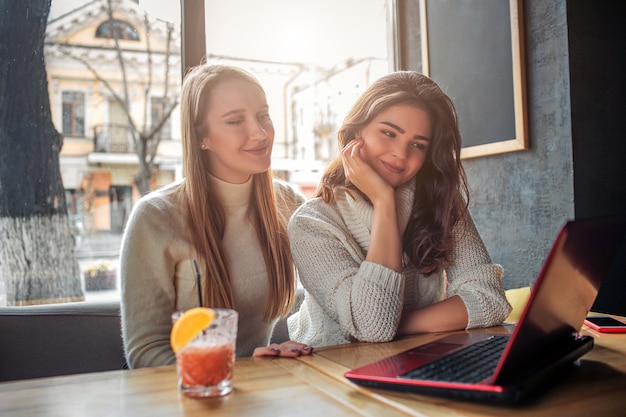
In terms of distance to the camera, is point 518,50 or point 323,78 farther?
point 323,78

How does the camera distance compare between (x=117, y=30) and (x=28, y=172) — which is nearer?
(x=28, y=172)

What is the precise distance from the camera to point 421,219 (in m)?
1.62

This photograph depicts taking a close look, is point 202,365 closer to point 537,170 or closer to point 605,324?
point 605,324

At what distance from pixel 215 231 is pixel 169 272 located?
0.17 meters

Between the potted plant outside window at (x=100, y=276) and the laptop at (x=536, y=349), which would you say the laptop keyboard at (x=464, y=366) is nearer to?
the laptop at (x=536, y=349)

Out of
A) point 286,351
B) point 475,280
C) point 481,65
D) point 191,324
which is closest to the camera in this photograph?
point 191,324

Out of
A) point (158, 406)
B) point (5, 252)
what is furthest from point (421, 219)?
point (5, 252)

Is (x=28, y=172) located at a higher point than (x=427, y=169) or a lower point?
higher

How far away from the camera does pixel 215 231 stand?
1527 mm

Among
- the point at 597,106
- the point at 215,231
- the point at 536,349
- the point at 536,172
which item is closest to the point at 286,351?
the point at 536,349

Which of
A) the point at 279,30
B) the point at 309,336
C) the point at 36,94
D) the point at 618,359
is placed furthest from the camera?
the point at 279,30

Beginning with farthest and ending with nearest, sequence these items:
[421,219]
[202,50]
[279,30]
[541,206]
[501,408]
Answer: [279,30]
[202,50]
[541,206]
[421,219]
[501,408]

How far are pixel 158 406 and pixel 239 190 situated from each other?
95 centimetres

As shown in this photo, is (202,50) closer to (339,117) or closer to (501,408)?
(339,117)
